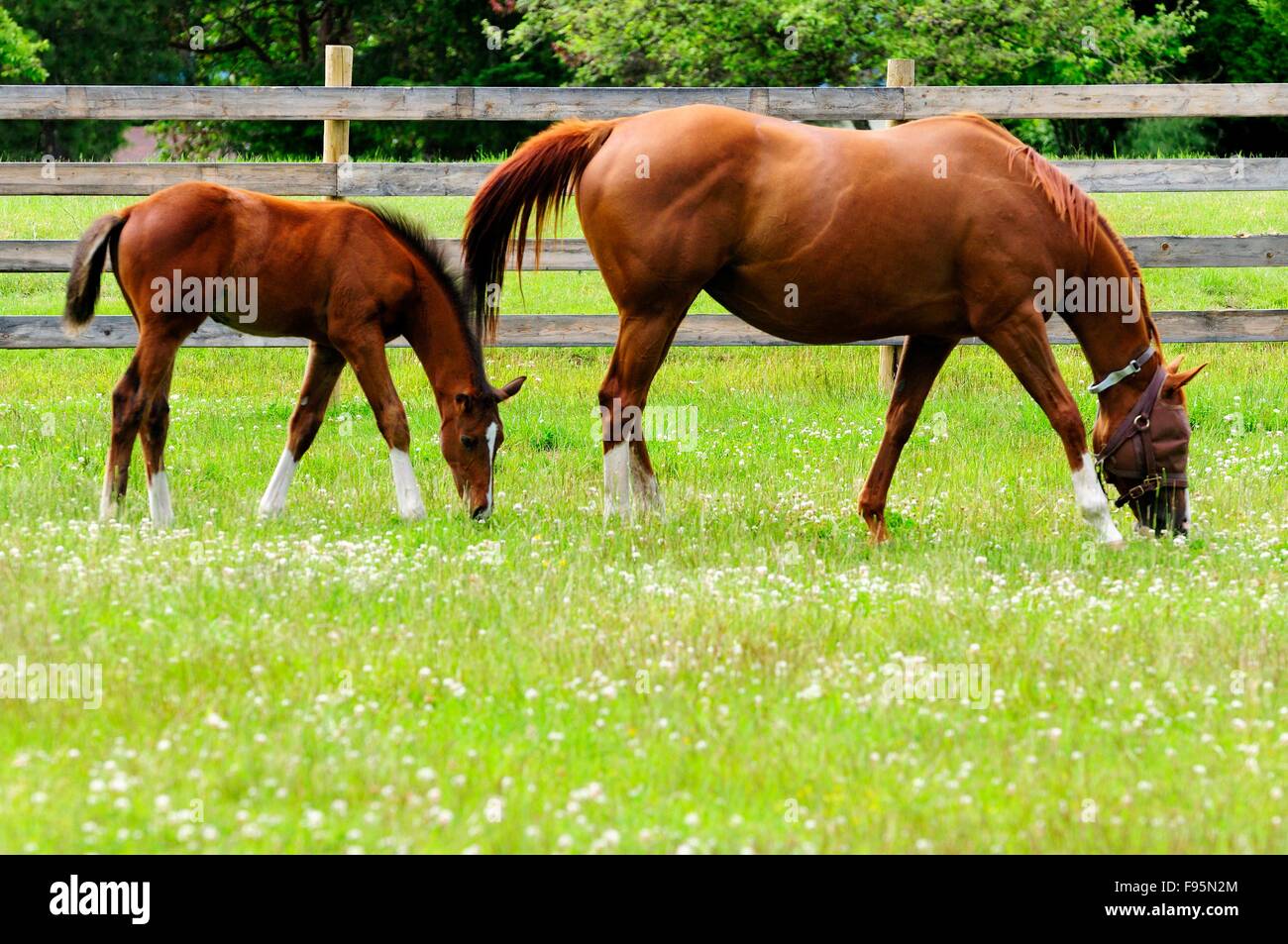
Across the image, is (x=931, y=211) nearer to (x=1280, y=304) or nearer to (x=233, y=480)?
(x=233, y=480)

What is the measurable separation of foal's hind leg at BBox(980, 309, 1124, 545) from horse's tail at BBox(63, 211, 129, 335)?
4087mm

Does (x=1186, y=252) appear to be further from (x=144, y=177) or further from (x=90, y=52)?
(x=90, y=52)

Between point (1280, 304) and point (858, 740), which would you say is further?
point (1280, 304)

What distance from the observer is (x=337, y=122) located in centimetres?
995

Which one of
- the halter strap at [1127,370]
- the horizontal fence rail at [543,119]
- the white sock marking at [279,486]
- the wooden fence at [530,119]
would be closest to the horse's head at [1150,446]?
the halter strap at [1127,370]

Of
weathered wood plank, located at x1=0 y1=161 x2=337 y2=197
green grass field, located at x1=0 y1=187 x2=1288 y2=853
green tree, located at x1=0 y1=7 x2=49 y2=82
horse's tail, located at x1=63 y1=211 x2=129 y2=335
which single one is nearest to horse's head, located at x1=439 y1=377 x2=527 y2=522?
green grass field, located at x1=0 y1=187 x2=1288 y2=853

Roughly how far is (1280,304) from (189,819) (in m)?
13.7

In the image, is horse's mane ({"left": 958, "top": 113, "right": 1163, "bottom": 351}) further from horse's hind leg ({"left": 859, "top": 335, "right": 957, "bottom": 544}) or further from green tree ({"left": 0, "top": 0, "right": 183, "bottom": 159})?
green tree ({"left": 0, "top": 0, "right": 183, "bottom": 159})

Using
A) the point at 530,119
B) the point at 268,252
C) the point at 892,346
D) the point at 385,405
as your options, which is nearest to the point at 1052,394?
the point at 385,405

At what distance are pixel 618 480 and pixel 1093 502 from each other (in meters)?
2.24

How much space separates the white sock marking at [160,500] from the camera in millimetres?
6730

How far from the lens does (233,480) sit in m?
8.02

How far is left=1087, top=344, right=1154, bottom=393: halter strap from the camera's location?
6.88 m

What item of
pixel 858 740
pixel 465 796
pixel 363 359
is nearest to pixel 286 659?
pixel 465 796
